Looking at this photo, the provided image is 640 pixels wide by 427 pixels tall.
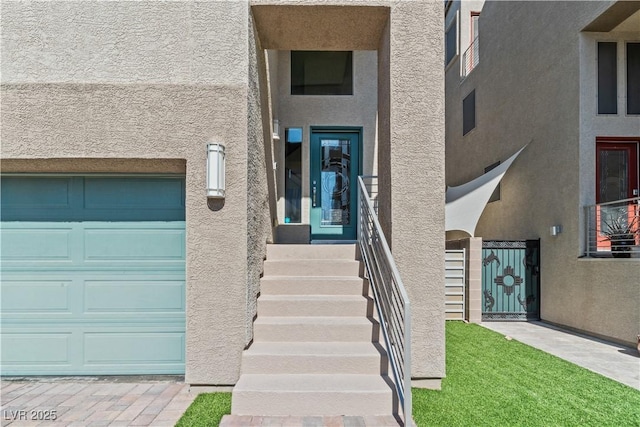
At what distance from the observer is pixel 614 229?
7.18 m

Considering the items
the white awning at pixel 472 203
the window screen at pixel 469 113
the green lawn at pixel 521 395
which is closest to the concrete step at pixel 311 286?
the green lawn at pixel 521 395

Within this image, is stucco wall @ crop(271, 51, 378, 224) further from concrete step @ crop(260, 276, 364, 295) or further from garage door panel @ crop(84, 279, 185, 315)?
garage door panel @ crop(84, 279, 185, 315)

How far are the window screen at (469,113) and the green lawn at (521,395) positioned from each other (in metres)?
9.80

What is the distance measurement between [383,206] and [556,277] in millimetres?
6387

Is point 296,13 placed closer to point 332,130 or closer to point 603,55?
point 332,130

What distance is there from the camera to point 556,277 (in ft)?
28.0

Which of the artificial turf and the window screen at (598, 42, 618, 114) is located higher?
the window screen at (598, 42, 618, 114)

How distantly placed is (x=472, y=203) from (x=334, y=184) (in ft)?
13.2

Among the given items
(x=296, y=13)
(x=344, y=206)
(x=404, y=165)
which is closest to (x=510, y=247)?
(x=344, y=206)

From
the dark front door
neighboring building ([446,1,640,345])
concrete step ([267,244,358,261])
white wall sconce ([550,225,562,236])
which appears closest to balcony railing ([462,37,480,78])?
neighboring building ([446,1,640,345])

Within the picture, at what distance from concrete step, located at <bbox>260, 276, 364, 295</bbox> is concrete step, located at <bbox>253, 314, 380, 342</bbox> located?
598 mm

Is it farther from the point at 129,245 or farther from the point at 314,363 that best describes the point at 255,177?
the point at 314,363

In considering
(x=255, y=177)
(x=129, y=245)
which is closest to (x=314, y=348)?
(x=255, y=177)

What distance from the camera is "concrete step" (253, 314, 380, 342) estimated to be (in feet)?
14.7
